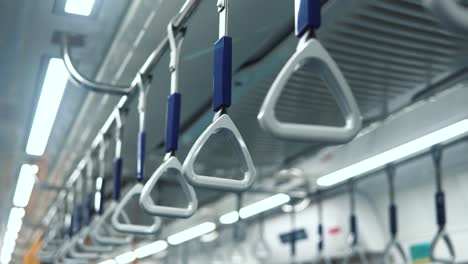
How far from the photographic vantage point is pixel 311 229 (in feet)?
19.7

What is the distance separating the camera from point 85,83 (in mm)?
2889

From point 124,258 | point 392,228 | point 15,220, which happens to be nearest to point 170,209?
point 392,228

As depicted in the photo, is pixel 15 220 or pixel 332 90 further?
pixel 15 220

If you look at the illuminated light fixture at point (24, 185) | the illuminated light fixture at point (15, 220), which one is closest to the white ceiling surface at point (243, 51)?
the illuminated light fixture at point (24, 185)

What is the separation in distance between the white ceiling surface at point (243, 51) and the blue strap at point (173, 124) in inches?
21.2

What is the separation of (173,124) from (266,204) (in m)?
4.10

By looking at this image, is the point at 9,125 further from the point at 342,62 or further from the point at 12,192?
the point at 342,62

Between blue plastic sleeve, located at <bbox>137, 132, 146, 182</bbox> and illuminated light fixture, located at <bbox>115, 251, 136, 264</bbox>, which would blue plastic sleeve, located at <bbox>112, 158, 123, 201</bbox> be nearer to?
blue plastic sleeve, located at <bbox>137, 132, 146, 182</bbox>

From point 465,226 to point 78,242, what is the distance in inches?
104

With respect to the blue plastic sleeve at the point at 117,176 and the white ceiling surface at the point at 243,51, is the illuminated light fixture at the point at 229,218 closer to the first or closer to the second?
the white ceiling surface at the point at 243,51

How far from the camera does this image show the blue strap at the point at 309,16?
44.8 inches

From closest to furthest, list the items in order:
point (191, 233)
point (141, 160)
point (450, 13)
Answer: point (450, 13) < point (141, 160) < point (191, 233)

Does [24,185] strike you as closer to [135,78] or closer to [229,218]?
[229,218]

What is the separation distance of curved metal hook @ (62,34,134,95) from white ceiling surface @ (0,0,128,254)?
100 millimetres
